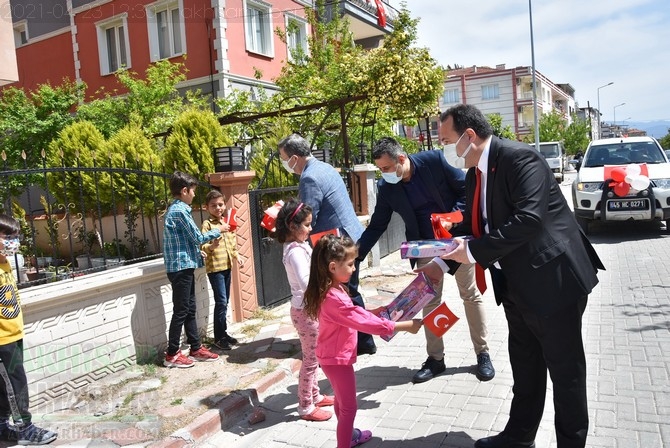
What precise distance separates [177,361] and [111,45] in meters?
14.2

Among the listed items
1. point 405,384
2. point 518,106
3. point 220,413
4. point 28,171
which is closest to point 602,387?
point 405,384

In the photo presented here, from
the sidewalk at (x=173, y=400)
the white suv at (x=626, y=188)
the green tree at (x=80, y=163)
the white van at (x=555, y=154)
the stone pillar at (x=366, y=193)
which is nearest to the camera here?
the sidewalk at (x=173, y=400)

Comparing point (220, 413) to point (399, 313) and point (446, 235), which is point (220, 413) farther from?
point (446, 235)

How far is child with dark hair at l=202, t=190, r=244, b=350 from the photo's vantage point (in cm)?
552

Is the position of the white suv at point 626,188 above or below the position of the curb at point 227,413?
above

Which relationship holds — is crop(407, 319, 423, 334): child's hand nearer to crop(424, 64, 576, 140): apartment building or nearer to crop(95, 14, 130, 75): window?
crop(95, 14, 130, 75): window

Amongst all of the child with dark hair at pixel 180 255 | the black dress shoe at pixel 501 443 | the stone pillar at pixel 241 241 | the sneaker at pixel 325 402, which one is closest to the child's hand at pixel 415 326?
the black dress shoe at pixel 501 443

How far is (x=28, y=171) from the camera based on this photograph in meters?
4.33

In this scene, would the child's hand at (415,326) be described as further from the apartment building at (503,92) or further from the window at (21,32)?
the apartment building at (503,92)

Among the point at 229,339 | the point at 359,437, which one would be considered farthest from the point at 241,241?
the point at 359,437

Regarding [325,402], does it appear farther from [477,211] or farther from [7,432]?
[7,432]

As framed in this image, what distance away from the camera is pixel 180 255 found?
493 centimetres

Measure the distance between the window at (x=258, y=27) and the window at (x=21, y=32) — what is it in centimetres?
880

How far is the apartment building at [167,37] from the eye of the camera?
46.9 ft
